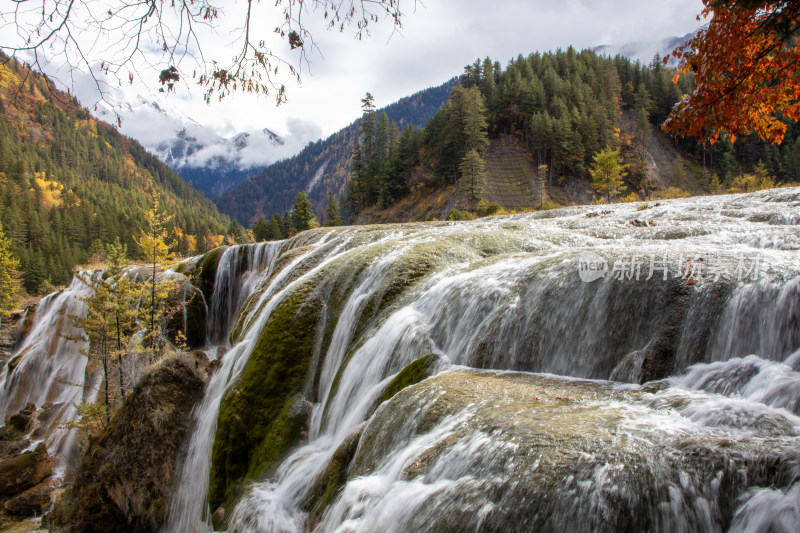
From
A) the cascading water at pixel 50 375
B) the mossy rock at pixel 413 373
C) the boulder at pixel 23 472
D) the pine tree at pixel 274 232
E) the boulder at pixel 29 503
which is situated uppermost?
the pine tree at pixel 274 232

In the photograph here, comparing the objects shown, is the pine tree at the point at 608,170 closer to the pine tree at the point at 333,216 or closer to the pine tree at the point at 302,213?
the pine tree at the point at 333,216

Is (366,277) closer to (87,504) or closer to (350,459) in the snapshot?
(350,459)

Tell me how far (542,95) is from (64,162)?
562 feet

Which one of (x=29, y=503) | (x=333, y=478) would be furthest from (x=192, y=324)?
(x=333, y=478)

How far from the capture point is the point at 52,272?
62.2 metres

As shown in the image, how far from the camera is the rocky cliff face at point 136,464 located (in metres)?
8.91

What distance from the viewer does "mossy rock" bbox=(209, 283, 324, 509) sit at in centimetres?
788

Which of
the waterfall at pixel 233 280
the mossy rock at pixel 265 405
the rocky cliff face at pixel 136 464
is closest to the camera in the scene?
the mossy rock at pixel 265 405

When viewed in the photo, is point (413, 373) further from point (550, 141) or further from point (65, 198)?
point (65, 198)

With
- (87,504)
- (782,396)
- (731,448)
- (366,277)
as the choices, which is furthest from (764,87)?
(87,504)

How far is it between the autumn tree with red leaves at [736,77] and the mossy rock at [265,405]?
26.2ft

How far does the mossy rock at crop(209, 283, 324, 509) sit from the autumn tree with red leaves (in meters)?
8.00

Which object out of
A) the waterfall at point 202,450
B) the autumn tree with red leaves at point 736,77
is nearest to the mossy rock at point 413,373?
the autumn tree with red leaves at point 736,77

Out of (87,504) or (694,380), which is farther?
(87,504)
